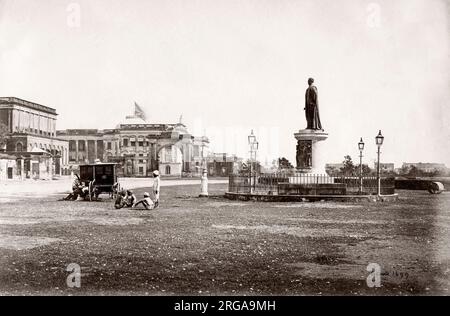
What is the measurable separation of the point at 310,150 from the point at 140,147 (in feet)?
299

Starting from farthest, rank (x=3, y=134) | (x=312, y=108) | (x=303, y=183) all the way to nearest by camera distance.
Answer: (x=3, y=134) → (x=312, y=108) → (x=303, y=183)

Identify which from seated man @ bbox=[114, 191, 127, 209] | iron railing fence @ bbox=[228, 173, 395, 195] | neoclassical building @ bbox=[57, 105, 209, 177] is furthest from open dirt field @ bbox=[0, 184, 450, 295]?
neoclassical building @ bbox=[57, 105, 209, 177]

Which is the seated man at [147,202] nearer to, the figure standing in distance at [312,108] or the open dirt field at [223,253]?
the open dirt field at [223,253]

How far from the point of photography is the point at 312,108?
27.0 m

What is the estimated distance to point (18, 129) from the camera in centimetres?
7462

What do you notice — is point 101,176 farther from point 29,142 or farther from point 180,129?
point 180,129

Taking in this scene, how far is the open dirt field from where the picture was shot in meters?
7.76

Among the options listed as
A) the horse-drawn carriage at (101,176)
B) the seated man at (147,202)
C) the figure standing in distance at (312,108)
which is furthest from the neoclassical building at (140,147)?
the seated man at (147,202)

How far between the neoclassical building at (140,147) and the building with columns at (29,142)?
1636 centimetres

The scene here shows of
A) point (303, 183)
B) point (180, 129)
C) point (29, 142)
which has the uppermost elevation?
point (180, 129)

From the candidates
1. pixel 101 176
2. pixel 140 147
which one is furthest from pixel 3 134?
pixel 101 176

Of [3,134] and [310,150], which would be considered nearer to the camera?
[310,150]

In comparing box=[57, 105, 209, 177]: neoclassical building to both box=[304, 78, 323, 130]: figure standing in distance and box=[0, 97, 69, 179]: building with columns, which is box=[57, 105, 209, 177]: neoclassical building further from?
box=[304, 78, 323, 130]: figure standing in distance

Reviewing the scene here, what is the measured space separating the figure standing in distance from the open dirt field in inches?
413
